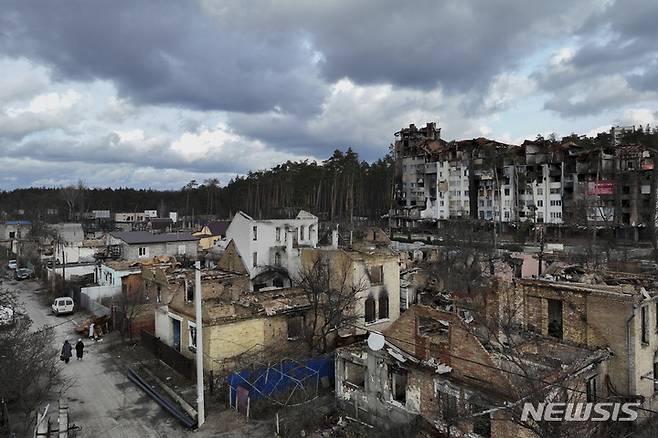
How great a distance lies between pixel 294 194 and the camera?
9450 centimetres

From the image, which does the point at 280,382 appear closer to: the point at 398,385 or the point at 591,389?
the point at 398,385

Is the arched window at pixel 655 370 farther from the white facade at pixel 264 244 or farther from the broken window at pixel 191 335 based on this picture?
the white facade at pixel 264 244

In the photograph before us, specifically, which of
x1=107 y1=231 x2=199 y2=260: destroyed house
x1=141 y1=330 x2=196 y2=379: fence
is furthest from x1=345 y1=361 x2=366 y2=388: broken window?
x1=107 y1=231 x2=199 y2=260: destroyed house

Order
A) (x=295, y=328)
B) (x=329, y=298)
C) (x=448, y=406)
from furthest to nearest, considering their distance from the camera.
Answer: (x=295, y=328) < (x=329, y=298) < (x=448, y=406)

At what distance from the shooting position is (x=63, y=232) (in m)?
69.7

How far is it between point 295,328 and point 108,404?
28.4ft

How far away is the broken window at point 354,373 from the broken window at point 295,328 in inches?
212

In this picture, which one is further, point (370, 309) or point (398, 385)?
point (370, 309)

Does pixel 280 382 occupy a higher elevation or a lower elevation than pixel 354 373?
lower

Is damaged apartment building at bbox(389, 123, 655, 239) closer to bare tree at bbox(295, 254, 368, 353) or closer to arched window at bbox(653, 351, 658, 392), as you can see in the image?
bare tree at bbox(295, 254, 368, 353)

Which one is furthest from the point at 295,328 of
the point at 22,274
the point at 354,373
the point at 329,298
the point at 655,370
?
the point at 22,274

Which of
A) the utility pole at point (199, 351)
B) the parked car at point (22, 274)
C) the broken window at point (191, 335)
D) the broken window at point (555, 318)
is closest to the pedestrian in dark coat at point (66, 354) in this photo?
the broken window at point (191, 335)

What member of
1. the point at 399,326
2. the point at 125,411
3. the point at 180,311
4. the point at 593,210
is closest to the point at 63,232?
the point at 180,311

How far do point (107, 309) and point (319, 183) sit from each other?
63.1 meters
